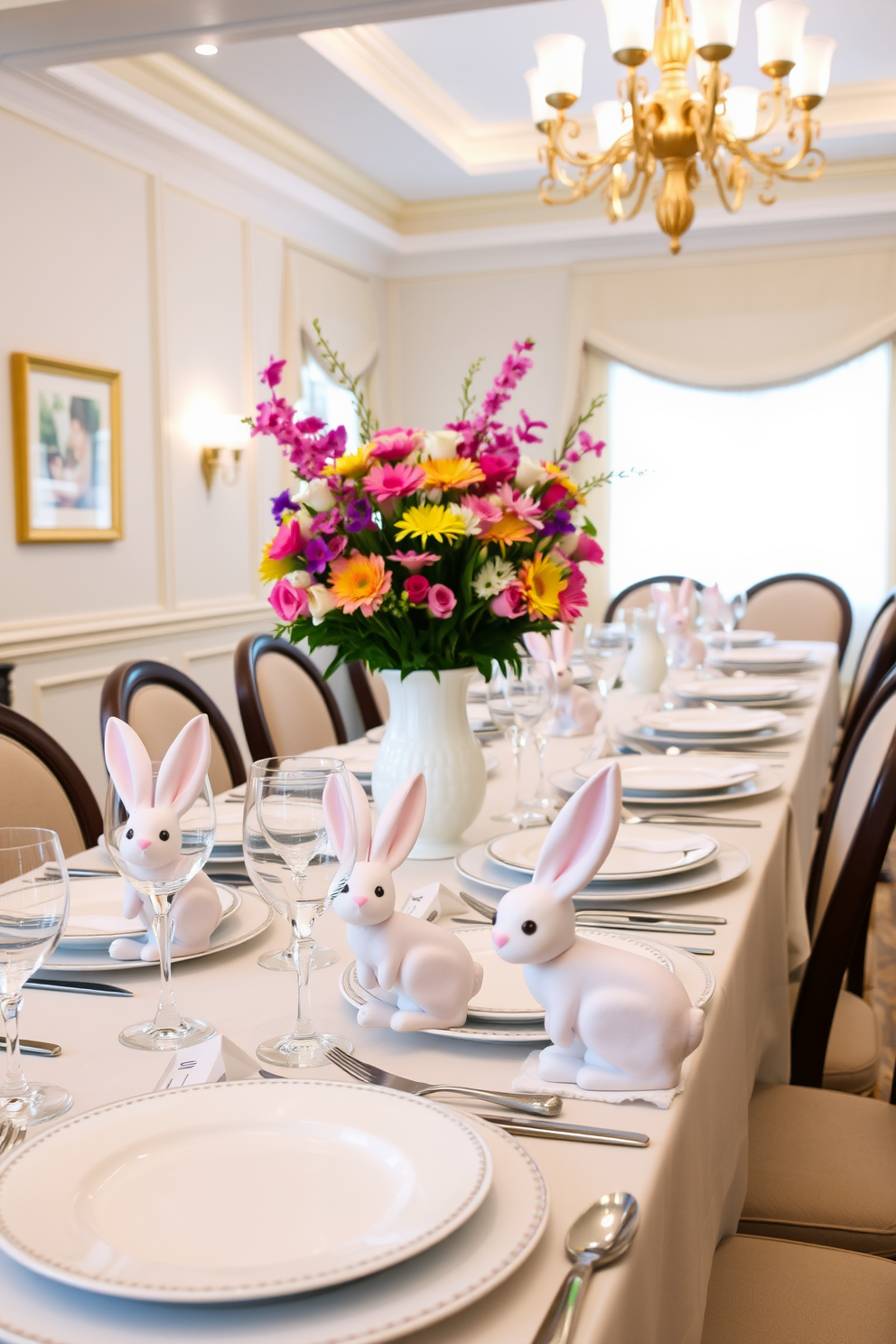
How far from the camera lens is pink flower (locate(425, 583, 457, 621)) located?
1396 millimetres

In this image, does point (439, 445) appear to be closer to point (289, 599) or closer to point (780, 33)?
point (289, 599)

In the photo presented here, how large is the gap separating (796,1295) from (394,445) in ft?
3.24

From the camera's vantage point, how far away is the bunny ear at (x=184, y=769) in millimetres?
982

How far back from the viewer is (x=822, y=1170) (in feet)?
4.48

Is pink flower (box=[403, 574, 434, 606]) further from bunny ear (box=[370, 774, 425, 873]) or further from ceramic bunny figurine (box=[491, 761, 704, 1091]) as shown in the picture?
ceramic bunny figurine (box=[491, 761, 704, 1091])

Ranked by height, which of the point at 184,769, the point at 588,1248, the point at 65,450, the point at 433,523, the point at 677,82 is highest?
the point at 677,82

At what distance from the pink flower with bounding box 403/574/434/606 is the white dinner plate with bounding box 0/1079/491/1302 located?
2.37 ft

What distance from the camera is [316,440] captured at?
1.43 metres

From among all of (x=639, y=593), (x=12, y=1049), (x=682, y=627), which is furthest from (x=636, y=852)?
(x=639, y=593)

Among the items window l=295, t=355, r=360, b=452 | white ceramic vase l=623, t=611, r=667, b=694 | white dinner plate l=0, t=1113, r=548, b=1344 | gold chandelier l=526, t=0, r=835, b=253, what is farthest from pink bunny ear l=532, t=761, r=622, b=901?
window l=295, t=355, r=360, b=452

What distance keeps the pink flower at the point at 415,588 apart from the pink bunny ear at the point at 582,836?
2.00 feet

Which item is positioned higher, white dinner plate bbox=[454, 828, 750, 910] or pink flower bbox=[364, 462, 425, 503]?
pink flower bbox=[364, 462, 425, 503]

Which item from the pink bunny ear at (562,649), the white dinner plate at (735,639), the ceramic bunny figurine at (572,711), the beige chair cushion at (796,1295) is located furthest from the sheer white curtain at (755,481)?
the beige chair cushion at (796,1295)

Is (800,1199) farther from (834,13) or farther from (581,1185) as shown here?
(834,13)
